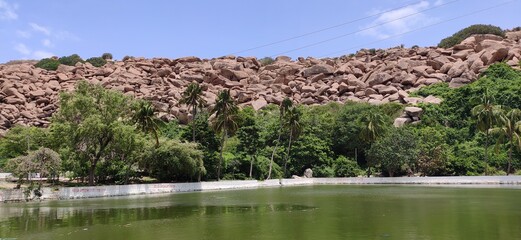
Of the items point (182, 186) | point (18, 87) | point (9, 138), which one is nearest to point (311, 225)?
point (182, 186)

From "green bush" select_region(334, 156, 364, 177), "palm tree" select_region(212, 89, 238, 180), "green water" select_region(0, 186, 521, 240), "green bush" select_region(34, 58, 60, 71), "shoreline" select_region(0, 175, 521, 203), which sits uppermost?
"green bush" select_region(34, 58, 60, 71)

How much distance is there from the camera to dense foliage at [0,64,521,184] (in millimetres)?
46062

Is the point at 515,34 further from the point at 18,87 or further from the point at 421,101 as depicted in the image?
the point at 18,87

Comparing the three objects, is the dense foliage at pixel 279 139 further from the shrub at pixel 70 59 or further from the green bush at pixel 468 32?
the shrub at pixel 70 59

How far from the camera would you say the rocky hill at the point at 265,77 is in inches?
3984

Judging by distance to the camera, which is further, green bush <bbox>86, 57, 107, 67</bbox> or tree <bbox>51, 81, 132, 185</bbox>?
green bush <bbox>86, 57, 107, 67</bbox>

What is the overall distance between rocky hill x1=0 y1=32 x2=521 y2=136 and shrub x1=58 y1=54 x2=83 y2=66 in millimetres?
17046

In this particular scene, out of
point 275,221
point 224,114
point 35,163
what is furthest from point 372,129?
point 275,221

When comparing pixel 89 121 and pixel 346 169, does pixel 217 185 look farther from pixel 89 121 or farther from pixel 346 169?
pixel 346 169

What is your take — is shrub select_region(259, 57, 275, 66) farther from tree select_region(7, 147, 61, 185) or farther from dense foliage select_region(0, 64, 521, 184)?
tree select_region(7, 147, 61, 185)

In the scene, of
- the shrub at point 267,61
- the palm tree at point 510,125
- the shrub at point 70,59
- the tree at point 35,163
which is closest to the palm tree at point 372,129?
the palm tree at point 510,125

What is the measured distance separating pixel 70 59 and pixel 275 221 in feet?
477

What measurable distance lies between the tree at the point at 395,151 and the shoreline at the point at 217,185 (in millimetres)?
3565

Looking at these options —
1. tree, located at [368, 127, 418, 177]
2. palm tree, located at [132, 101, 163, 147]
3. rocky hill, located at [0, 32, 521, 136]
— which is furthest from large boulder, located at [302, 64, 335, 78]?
palm tree, located at [132, 101, 163, 147]
